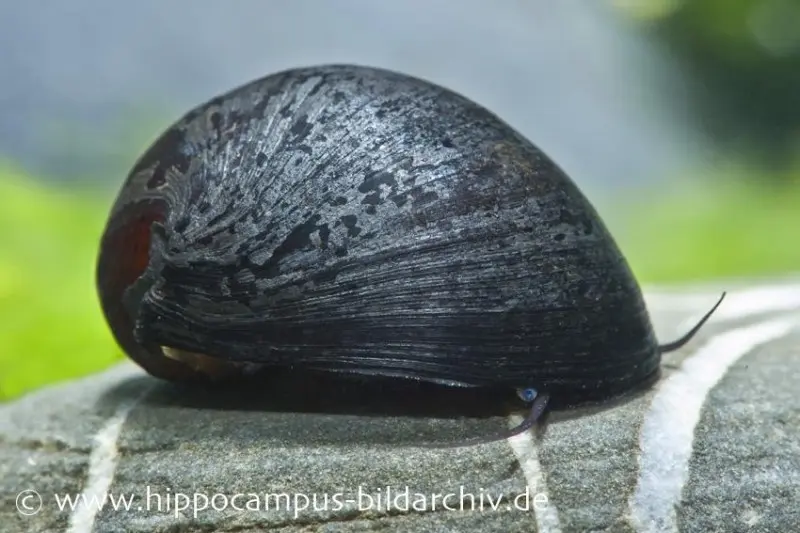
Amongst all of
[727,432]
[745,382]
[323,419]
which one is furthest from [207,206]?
[745,382]

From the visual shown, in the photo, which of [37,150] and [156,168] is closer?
[156,168]

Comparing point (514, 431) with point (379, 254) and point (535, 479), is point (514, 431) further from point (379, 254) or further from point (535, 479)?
point (379, 254)

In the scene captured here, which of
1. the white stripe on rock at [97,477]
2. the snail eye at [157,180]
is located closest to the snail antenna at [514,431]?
the white stripe on rock at [97,477]

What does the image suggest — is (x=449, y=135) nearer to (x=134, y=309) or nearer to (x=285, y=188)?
(x=285, y=188)

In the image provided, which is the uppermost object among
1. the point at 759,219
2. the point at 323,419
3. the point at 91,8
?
the point at 91,8
